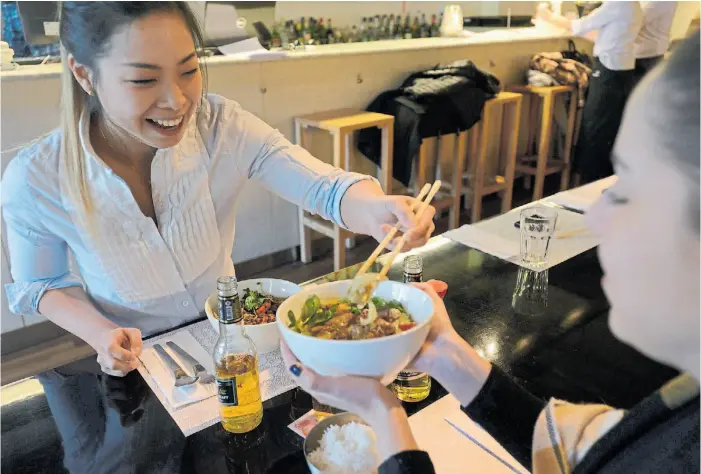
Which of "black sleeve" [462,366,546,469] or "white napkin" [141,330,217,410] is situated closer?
"black sleeve" [462,366,546,469]

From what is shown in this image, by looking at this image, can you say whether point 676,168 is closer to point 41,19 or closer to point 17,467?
point 17,467

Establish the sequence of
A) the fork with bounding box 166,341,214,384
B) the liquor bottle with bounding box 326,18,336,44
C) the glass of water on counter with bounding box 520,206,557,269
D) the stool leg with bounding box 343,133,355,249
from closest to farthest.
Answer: the fork with bounding box 166,341,214,384 < the glass of water on counter with bounding box 520,206,557,269 < the stool leg with bounding box 343,133,355,249 < the liquor bottle with bounding box 326,18,336,44

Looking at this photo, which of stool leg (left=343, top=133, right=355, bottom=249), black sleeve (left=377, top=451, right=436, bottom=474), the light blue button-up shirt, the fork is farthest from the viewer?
stool leg (left=343, top=133, right=355, bottom=249)

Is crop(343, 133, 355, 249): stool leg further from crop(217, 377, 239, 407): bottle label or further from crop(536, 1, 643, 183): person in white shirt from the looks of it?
crop(217, 377, 239, 407): bottle label

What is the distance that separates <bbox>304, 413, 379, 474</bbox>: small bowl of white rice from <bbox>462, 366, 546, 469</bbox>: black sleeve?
0.18 m

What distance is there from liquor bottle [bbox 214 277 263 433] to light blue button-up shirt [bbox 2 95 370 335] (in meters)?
0.49

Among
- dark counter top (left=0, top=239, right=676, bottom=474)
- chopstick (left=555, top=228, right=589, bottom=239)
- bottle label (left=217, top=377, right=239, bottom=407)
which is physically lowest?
dark counter top (left=0, top=239, right=676, bottom=474)

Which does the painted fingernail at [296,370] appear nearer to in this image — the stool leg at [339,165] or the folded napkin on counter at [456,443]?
the folded napkin on counter at [456,443]

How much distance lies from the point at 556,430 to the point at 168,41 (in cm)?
103

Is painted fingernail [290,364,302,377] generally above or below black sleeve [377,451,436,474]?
above

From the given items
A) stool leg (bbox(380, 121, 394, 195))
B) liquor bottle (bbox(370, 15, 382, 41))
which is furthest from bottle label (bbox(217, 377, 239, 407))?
liquor bottle (bbox(370, 15, 382, 41))

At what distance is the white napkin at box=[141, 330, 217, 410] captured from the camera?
3.31 ft

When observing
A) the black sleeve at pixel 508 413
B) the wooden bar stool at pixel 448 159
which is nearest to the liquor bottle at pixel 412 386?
the black sleeve at pixel 508 413

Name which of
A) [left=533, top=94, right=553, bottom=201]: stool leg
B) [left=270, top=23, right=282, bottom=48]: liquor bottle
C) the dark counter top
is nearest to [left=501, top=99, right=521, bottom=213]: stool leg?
[left=533, top=94, right=553, bottom=201]: stool leg
